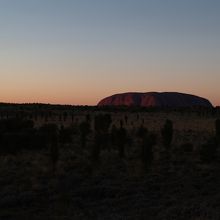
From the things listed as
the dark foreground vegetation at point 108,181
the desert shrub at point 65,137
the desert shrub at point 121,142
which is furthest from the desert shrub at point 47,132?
the desert shrub at point 121,142

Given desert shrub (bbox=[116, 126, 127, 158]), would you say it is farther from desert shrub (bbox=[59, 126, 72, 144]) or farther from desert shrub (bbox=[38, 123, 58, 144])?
desert shrub (bbox=[38, 123, 58, 144])

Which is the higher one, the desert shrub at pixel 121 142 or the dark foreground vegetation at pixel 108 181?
the desert shrub at pixel 121 142

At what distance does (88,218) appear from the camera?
50.4ft

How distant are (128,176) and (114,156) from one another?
659 cm

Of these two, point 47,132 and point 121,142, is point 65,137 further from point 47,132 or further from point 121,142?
point 121,142

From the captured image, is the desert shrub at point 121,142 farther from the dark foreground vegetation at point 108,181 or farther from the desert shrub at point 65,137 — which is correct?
the desert shrub at point 65,137

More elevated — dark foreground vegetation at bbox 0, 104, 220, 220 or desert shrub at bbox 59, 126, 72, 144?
desert shrub at bbox 59, 126, 72, 144

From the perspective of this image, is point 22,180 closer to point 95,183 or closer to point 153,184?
point 95,183

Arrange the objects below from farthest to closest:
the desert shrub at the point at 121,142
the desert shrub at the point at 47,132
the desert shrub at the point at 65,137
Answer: the desert shrub at the point at 65,137
the desert shrub at the point at 47,132
the desert shrub at the point at 121,142

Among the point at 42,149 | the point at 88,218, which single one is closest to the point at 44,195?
the point at 88,218

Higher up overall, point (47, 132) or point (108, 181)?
point (47, 132)

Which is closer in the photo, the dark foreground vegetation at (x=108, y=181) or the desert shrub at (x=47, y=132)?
the dark foreground vegetation at (x=108, y=181)

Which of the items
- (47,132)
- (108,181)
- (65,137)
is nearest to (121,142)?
(65,137)

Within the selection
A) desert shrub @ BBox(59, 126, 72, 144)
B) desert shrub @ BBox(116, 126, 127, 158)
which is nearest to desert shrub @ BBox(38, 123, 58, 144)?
desert shrub @ BBox(59, 126, 72, 144)
